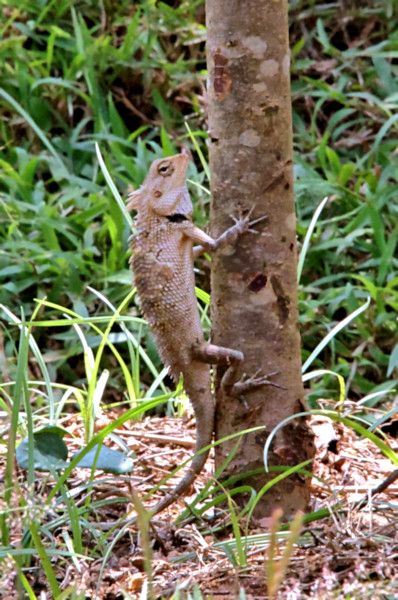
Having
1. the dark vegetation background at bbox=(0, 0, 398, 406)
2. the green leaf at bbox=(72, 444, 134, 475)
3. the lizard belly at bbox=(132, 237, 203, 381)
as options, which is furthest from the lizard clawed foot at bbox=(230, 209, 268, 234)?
the dark vegetation background at bbox=(0, 0, 398, 406)

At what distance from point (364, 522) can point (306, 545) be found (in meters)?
0.22

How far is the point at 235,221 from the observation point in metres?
2.62

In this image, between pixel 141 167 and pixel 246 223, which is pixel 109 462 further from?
pixel 141 167

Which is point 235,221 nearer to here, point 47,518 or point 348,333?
point 47,518

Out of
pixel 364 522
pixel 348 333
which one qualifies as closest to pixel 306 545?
pixel 364 522

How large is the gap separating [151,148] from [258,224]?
3.55 meters

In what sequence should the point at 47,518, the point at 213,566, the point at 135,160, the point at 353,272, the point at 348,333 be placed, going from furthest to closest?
the point at 135,160
the point at 353,272
the point at 348,333
the point at 47,518
the point at 213,566

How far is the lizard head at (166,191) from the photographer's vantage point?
3043 mm

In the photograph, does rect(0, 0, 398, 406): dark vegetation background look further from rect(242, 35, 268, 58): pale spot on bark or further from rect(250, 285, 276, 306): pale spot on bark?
rect(242, 35, 268, 58): pale spot on bark

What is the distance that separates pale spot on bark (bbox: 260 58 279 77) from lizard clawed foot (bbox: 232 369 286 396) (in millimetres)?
1060

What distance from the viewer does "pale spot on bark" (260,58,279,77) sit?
2516 millimetres

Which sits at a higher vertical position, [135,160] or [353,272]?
[135,160]

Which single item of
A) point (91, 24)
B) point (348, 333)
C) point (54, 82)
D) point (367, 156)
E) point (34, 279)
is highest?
Result: point (91, 24)

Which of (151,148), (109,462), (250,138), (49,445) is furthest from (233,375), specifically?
(151,148)
